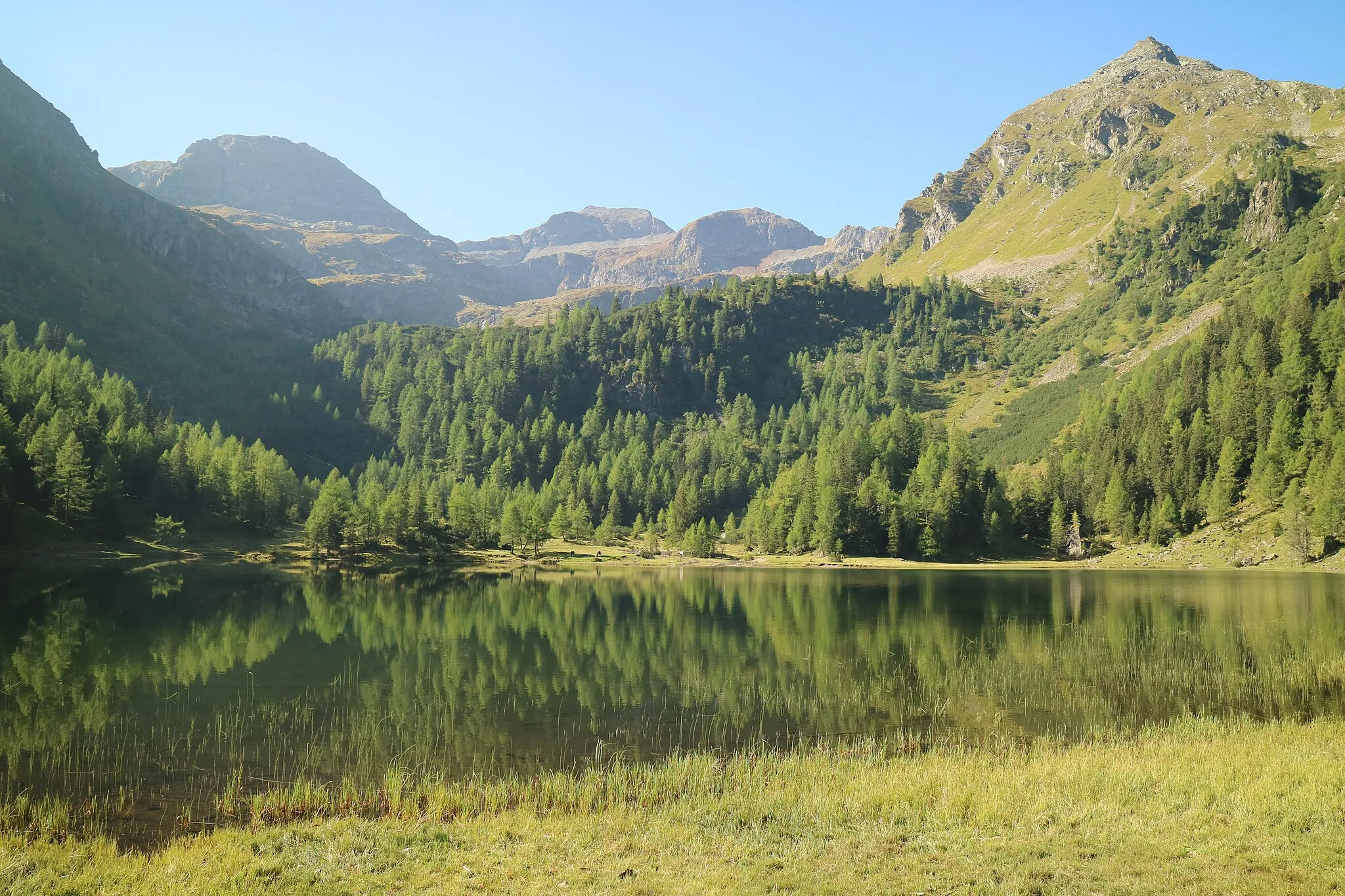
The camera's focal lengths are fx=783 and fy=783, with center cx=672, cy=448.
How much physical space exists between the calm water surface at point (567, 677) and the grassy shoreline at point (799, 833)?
379 centimetres

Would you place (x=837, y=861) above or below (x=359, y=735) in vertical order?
above

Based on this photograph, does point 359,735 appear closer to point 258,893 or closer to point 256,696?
point 256,696

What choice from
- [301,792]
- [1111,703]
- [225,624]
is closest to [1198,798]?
[1111,703]

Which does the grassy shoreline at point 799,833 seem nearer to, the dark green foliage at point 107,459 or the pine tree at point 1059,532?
the dark green foliage at point 107,459

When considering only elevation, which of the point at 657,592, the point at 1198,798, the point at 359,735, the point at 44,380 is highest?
the point at 44,380

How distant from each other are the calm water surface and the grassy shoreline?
379 cm

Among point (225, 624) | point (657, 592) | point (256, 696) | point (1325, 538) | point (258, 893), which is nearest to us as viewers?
point (258, 893)

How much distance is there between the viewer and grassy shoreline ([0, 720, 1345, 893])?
1377cm

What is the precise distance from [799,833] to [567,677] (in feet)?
80.8

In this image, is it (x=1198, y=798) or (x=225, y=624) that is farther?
(x=225, y=624)

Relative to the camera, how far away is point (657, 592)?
88.6 meters

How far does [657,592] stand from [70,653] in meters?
56.3

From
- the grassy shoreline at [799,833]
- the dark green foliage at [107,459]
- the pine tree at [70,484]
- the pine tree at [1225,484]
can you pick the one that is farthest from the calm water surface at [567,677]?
the pine tree at [1225,484]

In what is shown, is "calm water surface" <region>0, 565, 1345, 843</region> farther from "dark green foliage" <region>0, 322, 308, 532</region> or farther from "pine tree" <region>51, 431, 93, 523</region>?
"dark green foliage" <region>0, 322, 308, 532</region>
